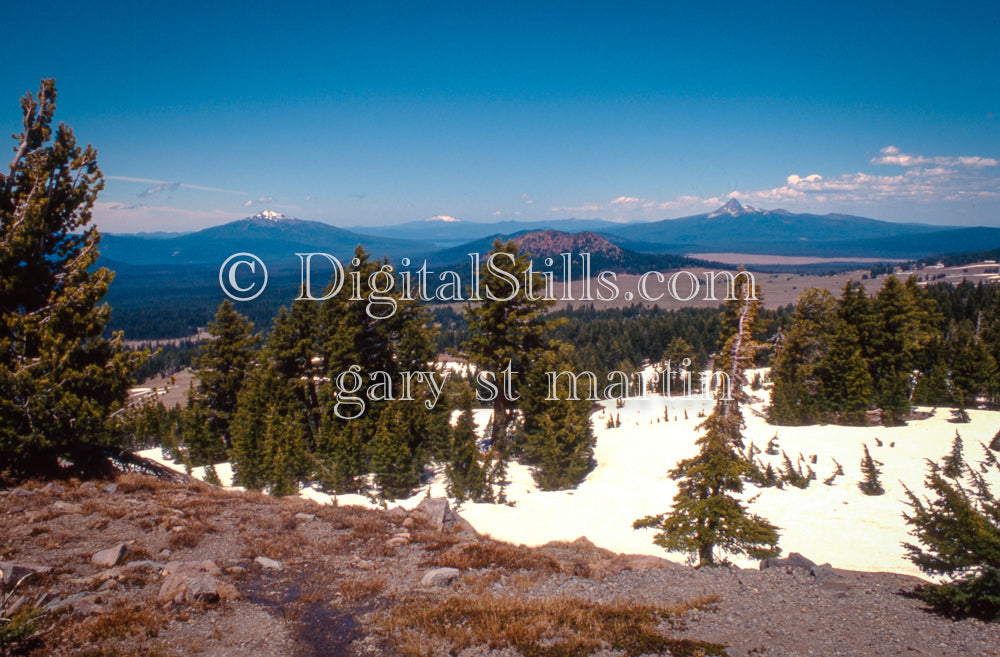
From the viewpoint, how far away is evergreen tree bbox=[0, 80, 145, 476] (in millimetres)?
10336

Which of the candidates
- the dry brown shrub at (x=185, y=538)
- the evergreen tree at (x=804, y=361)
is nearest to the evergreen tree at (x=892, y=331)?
the evergreen tree at (x=804, y=361)

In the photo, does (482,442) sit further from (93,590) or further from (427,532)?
(93,590)

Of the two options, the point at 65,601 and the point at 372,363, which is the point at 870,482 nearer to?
the point at 372,363

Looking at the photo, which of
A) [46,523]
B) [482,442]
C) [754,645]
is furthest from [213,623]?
[482,442]

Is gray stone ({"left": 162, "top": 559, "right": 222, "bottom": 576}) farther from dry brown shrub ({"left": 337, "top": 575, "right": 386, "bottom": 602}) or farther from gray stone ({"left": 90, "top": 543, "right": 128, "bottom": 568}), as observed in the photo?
dry brown shrub ({"left": 337, "top": 575, "right": 386, "bottom": 602})

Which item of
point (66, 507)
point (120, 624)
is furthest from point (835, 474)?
point (66, 507)

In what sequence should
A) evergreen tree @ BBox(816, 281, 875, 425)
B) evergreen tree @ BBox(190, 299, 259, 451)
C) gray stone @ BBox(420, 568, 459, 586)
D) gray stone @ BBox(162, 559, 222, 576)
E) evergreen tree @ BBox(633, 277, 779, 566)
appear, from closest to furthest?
gray stone @ BBox(162, 559, 222, 576) < gray stone @ BBox(420, 568, 459, 586) < evergreen tree @ BBox(633, 277, 779, 566) < evergreen tree @ BBox(190, 299, 259, 451) < evergreen tree @ BBox(816, 281, 875, 425)

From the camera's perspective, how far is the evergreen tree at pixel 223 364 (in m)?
26.3

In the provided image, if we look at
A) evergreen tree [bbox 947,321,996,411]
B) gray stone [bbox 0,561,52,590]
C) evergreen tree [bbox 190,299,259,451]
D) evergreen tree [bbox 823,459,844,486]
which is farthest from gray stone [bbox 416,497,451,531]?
evergreen tree [bbox 947,321,996,411]

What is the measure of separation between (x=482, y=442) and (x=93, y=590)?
2202 centimetres

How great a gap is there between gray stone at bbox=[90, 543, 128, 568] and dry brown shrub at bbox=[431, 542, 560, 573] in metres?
5.47

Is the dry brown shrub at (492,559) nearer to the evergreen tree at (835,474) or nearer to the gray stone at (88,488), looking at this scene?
the gray stone at (88,488)

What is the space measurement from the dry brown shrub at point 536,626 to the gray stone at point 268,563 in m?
3.05

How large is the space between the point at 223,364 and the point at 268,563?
2046 centimetres
